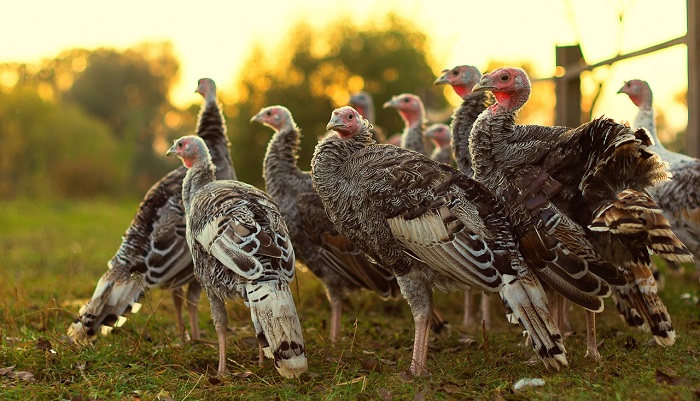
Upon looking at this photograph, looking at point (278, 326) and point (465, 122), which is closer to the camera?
point (278, 326)

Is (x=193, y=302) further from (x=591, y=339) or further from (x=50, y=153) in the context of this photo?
(x=50, y=153)

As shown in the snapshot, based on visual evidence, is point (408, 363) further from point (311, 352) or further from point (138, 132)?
point (138, 132)

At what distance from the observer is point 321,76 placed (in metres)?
19.6

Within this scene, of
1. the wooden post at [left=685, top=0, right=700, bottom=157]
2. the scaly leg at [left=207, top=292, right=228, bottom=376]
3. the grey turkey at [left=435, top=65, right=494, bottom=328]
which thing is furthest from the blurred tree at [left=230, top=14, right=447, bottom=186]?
the scaly leg at [left=207, top=292, right=228, bottom=376]

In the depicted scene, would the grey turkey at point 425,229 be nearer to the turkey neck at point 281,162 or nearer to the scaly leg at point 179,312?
the turkey neck at point 281,162

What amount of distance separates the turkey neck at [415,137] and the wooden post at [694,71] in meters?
2.44

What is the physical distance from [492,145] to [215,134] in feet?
9.01

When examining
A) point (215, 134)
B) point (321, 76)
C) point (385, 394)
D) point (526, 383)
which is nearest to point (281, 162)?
point (215, 134)

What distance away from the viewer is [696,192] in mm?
6020

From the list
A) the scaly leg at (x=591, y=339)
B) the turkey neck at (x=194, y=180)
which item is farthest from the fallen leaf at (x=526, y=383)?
the turkey neck at (x=194, y=180)

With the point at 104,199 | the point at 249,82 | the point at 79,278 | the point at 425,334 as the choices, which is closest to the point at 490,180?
the point at 425,334

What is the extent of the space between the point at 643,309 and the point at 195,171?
320 cm

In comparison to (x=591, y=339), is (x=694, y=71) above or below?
above

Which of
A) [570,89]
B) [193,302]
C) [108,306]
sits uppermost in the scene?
[570,89]
